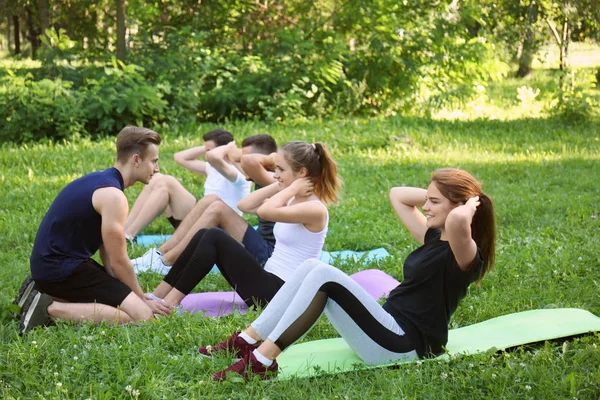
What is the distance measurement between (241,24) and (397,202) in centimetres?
983

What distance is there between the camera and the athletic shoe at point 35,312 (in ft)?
13.8

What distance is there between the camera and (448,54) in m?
13.1

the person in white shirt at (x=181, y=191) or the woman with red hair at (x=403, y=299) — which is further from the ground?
the woman with red hair at (x=403, y=299)

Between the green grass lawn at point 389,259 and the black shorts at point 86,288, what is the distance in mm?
232

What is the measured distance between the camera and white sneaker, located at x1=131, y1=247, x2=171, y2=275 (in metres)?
5.59

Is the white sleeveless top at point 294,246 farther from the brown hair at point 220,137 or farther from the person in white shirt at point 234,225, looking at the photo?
the brown hair at point 220,137

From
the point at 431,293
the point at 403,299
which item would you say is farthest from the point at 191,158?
the point at 431,293

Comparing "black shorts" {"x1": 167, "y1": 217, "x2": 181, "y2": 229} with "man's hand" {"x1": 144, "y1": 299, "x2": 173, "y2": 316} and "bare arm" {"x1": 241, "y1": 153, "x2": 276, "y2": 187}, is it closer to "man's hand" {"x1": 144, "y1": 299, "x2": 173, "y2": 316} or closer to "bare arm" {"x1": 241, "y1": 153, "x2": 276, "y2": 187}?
"bare arm" {"x1": 241, "y1": 153, "x2": 276, "y2": 187}

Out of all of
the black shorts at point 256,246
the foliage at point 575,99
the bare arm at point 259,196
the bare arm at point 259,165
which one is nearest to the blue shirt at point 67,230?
the bare arm at point 259,196

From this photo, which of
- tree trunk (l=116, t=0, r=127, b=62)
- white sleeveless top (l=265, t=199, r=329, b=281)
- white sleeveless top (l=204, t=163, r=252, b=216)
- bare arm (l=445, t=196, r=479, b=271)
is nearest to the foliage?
tree trunk (l=116, t=0, r=127, b=62)

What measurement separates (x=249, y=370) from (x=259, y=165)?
8.23ft

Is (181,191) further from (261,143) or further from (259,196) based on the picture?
(259,196)

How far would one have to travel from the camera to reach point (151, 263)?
562 centimetres

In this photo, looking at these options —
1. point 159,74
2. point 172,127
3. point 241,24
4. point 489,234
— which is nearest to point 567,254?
point 489,234
